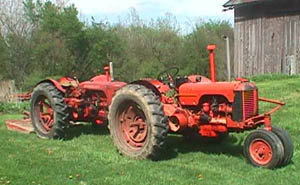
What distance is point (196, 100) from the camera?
7.30 meters

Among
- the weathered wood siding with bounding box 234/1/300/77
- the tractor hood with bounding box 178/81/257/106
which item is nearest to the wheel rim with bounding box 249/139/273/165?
the tractor hood with bounding box 178/81/257/106

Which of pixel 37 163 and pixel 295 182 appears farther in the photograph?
pixel 37 163

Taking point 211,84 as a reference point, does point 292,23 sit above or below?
above

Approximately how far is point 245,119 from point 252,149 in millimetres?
450

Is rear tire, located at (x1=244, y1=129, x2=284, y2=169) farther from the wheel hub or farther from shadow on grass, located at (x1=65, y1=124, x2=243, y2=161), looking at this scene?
the wheel hub

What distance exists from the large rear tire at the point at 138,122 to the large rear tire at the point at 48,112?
168 cm

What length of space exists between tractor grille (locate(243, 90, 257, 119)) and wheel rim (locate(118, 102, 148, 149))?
5.27 ft

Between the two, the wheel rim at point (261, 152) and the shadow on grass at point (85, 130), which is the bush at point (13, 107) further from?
the wheel rim at point (261, 152)

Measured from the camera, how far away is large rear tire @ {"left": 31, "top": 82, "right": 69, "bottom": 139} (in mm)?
8961

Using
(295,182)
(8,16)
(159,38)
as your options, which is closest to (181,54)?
(159,38)

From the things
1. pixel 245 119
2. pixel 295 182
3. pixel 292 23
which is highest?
pixel 292 23

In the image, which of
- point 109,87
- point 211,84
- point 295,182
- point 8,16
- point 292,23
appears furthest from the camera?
point 8,16

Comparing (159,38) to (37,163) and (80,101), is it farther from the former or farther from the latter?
(37,163)

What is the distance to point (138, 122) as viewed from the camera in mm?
7488
